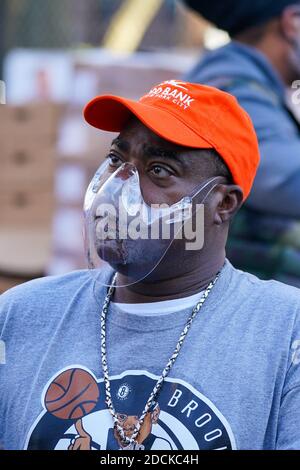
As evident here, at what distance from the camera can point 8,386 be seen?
83.6 inches

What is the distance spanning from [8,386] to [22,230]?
13.1ft

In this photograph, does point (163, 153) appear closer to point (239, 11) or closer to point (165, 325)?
point (165, 325)

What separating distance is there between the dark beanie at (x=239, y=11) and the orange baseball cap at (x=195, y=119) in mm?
1529

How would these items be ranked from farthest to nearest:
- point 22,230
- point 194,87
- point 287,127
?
point 22,230 → point 287,127 → point 194,87

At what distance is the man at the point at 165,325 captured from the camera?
1.96 meters

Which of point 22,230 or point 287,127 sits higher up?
point 287,127

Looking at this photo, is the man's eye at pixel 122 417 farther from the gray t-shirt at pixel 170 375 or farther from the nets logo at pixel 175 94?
the nets logo at pixel 175 94

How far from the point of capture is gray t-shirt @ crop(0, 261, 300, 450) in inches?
76.5

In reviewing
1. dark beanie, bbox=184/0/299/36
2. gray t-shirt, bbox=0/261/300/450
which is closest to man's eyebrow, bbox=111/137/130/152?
gray t-shirt, bbox=0/261/300/450

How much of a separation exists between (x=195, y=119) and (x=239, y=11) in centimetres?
171

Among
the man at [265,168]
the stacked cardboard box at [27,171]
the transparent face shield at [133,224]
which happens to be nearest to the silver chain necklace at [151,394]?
the transparent face shield at [133,224]
